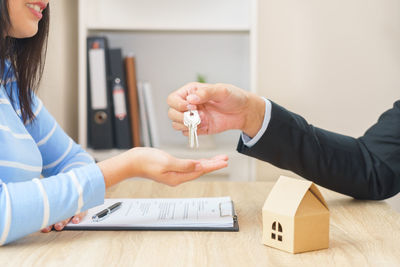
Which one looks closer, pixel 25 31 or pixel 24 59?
pixel 25 31

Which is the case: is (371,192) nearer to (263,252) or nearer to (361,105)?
(263,252)

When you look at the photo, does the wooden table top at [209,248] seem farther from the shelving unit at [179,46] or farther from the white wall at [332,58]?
the shelving unit at [179,46]

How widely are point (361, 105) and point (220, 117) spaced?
3.10 ft

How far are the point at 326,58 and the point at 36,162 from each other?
127 centimetres

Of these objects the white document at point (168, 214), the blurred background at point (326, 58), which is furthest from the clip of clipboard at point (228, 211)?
the blurred background at point (326, 58)

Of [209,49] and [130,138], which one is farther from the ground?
[209,49]

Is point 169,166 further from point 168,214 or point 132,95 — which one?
point 132,95

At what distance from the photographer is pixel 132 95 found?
1911mm

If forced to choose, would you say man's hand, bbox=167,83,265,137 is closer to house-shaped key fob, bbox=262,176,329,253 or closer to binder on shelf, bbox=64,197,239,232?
binder on shelf, bbox=64,197,239,232

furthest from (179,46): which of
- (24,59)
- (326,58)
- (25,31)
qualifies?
(25,31)

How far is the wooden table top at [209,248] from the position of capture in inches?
30.4

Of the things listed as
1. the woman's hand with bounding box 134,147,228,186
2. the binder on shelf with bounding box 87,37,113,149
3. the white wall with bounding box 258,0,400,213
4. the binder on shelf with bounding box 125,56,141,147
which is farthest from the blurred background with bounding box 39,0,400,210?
the woman's hand with bounding box 134,147,228,186

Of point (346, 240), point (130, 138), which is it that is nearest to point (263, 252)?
point (346, 240)

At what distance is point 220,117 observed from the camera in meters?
1.18
